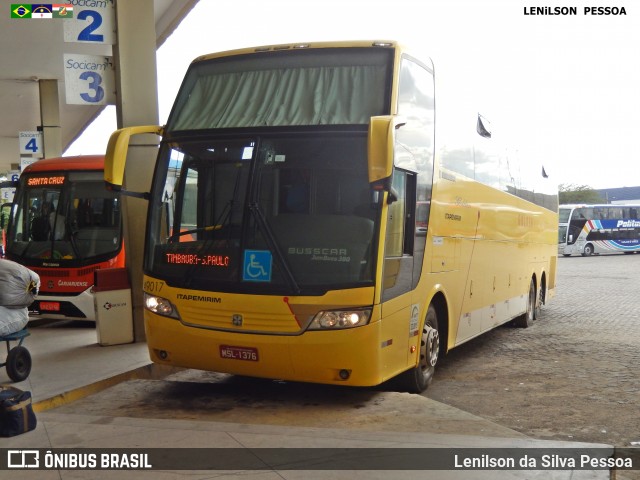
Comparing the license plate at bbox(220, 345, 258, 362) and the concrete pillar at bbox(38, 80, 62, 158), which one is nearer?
the license plate at bbox(220, 345, 258, 362)

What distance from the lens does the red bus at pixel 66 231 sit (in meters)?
13.2

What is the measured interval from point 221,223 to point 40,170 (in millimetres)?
8491

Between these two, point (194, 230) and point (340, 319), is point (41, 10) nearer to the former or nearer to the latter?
point (194, 230)

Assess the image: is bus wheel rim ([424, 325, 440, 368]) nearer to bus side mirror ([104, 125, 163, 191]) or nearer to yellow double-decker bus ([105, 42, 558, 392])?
yellow double-decker bus ([105, 42, 558, 392])

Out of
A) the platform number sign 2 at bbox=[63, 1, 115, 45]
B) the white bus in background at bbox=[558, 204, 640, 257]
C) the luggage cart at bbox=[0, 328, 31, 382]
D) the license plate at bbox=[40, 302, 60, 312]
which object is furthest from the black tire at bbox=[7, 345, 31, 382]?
the white bus in background at bbox=[558, 204, 640, 257]

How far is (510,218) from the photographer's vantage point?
40.7ft

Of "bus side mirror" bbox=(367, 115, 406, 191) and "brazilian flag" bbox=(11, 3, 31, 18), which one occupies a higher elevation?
"brazilian flag" bbox=(11, 3, 31, 18)

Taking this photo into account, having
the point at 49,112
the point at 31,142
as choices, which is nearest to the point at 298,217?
the point at 49,112

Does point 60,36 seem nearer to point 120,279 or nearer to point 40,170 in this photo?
point 40,170

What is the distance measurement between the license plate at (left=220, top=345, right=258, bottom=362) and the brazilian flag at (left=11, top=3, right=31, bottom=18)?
11.0 m

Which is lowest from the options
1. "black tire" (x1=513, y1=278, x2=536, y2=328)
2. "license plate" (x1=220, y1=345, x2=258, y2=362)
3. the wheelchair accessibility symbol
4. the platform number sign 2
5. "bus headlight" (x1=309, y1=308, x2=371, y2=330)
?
"black tire" (x1=513, y1=278, x2=536, y2=328)

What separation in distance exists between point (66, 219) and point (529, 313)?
29.8ft

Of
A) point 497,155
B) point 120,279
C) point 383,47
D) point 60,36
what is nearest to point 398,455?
point 383,47

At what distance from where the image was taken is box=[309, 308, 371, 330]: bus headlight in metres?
6.69
